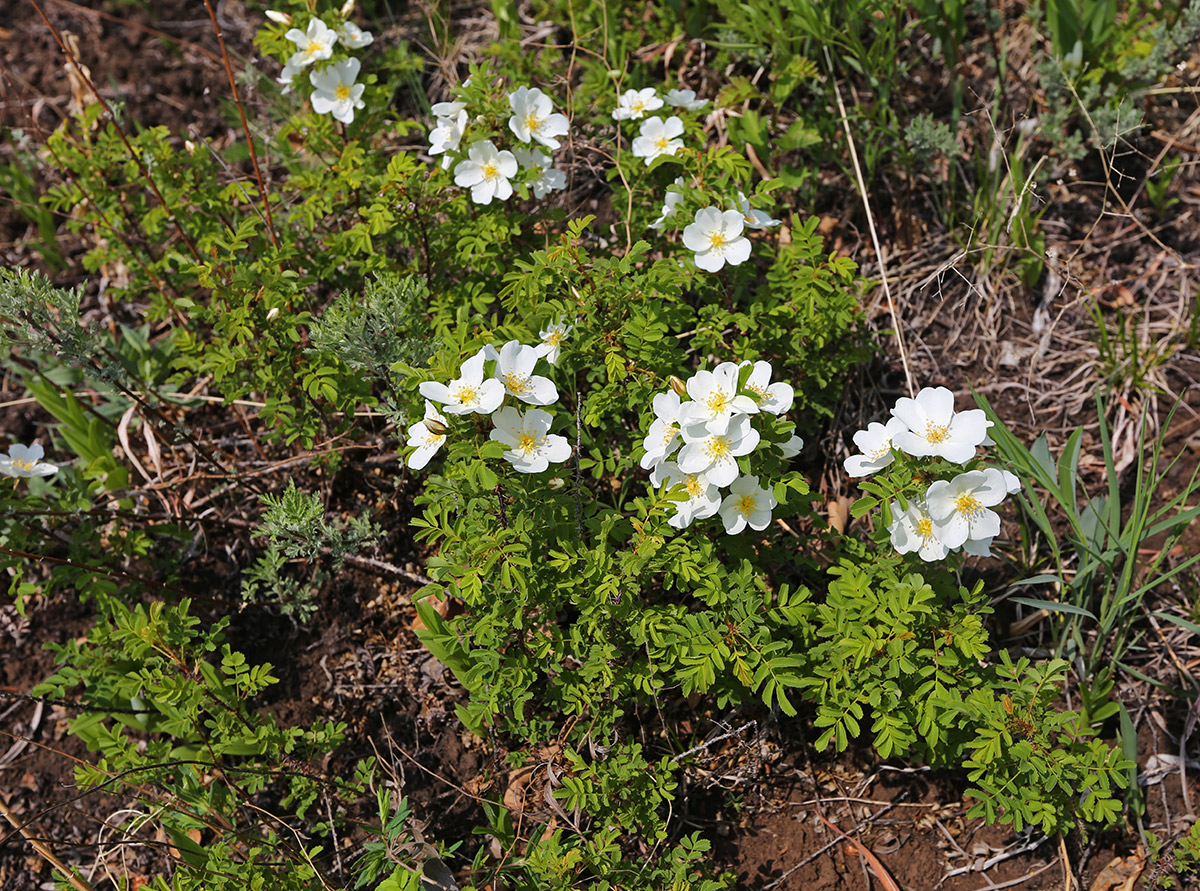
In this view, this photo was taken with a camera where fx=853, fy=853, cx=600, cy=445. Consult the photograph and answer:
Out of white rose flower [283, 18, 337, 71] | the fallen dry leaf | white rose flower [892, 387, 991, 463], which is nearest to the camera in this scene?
white rose flower [892, 387, 991, 463]

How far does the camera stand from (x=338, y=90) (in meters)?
2.65

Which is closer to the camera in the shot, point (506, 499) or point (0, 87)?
point (506, 499)

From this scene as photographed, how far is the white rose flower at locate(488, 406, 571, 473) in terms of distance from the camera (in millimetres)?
1886

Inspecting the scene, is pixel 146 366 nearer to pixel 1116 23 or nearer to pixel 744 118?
pixel 744 118

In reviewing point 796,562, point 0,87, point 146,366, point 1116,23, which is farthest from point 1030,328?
point 0,87

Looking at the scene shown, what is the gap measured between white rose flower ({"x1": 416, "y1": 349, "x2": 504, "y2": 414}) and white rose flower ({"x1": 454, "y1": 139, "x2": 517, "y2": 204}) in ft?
2.52

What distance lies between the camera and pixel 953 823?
7.70 ft

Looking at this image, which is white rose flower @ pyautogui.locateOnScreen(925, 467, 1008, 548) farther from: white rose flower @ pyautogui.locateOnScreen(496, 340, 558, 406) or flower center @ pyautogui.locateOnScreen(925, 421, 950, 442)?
white rose flower @ pyautogui.locateOnScreen(496, 340, 558, 406)

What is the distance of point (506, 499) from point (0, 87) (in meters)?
3.77

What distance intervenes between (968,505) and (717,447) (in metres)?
0.55

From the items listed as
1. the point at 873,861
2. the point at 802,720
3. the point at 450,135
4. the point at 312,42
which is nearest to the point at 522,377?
the point at 450,135

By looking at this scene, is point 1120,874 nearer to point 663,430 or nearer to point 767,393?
point 767,393

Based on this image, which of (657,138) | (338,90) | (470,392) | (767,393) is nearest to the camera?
(470,392)

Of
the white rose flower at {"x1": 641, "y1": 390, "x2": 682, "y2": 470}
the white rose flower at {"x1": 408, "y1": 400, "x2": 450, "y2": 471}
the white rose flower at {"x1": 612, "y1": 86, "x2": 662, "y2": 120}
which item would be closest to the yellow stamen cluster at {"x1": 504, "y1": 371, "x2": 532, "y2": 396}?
the white rose flower at {"x1": 408, "y1": 400, "x2": 450, "y2": 471}
